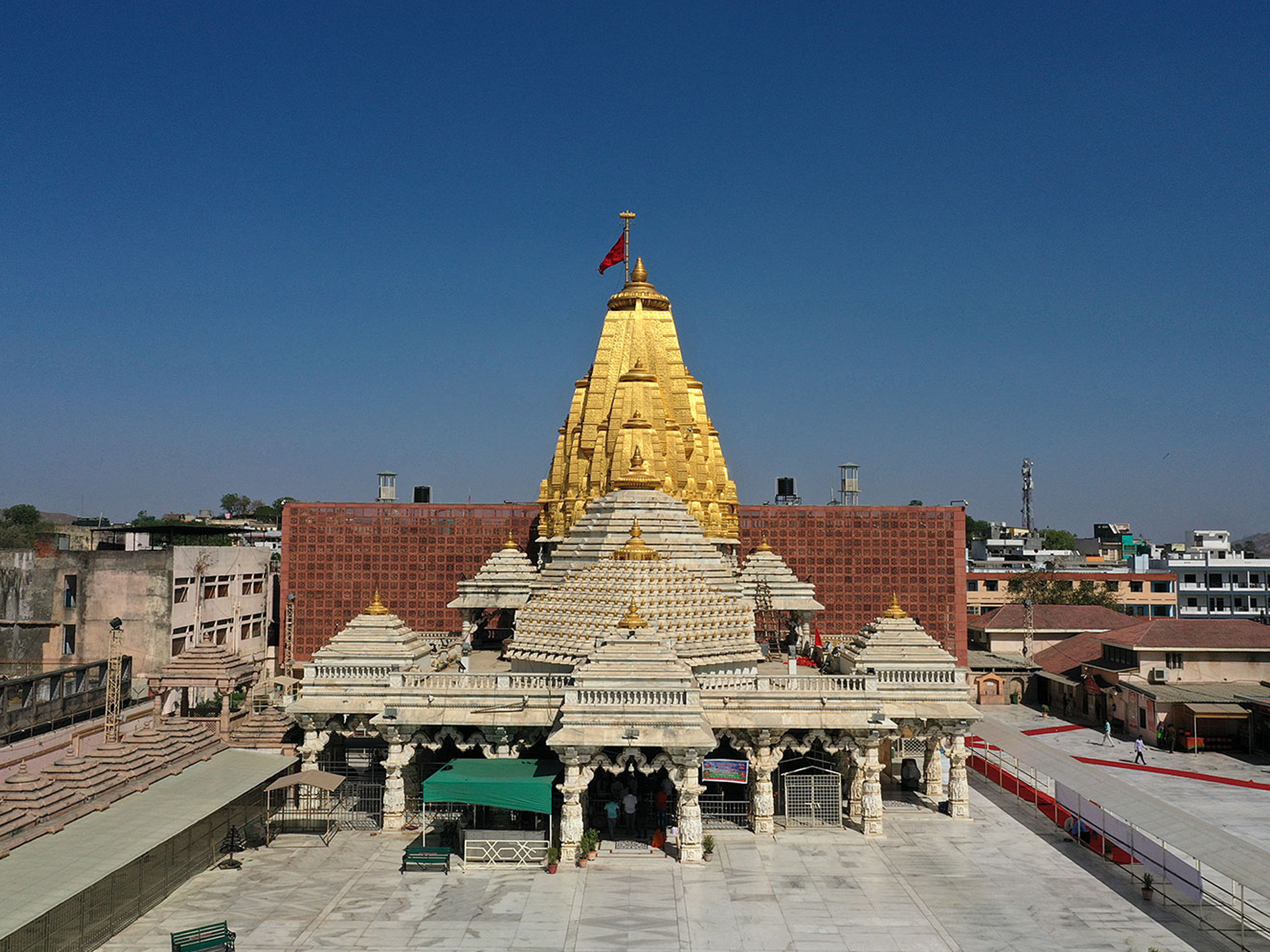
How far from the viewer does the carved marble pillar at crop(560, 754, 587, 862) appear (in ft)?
84.9

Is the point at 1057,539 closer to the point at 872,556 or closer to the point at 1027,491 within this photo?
the point at 1027,491

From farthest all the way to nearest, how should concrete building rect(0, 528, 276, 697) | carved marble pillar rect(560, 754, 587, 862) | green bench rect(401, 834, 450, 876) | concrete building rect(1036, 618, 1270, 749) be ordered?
concrete building rect(0, 528, 276, 697), concrete building rect(1036, 618, 1270, 749), carved marble pillar rect(560, 754, 587, 862), green bench rect(401, 834, 450, 876)

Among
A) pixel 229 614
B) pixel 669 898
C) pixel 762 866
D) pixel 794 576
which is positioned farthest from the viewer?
pixel 229 614

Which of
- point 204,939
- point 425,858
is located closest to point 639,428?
point 425,858

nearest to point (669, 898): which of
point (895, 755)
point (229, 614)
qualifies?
point (895, 755)

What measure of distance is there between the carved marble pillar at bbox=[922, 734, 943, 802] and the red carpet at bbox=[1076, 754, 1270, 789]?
21.2 feet

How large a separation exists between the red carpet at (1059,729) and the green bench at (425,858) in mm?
28905

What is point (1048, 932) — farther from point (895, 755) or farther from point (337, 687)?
point (337, 687)

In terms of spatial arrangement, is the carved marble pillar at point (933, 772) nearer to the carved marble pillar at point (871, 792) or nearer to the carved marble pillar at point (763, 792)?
the carved marble pillar at point (871, 792)

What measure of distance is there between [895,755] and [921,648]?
615 centimetres

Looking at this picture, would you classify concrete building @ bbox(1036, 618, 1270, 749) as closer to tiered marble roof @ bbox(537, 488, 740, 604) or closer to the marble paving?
the marble paving

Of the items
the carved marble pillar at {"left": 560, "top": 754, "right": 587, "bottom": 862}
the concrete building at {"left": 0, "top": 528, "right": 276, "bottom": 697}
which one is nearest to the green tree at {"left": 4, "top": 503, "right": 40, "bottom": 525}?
the concrete building at {"left": 0, "top": 528, "right": 276, "bottom": 697}

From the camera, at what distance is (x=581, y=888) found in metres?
23.7

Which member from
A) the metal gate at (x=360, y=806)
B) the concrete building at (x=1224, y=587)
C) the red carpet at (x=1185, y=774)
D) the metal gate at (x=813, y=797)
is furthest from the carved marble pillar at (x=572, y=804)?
the concrete building at (x=1224, y=587)
